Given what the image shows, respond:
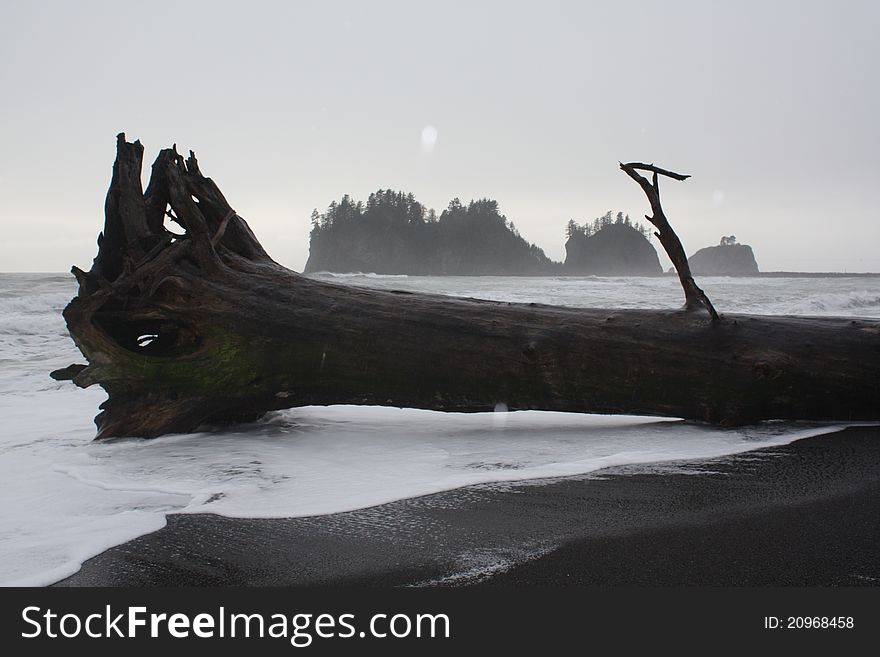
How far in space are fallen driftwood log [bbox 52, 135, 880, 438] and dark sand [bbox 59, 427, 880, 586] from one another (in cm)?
100

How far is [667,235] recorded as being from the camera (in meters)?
4.32

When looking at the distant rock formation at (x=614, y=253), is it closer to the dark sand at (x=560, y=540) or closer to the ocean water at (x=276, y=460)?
the ocean water at (x=276, y=460)

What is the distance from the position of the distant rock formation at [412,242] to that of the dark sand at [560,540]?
93.2 metres

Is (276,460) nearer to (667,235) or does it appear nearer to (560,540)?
(560,540)

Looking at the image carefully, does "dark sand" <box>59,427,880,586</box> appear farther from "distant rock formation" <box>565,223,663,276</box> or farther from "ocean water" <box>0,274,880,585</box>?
"distant rock formation" <box>565,223,663,276</box>

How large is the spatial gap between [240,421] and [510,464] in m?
1.88

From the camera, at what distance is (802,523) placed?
2410mm

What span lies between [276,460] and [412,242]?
96.9 meters

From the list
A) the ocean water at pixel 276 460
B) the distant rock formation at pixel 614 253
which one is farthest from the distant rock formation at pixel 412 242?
the ocean water at pixel 276 460

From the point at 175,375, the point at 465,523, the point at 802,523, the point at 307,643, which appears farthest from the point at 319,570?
the point at 175,375

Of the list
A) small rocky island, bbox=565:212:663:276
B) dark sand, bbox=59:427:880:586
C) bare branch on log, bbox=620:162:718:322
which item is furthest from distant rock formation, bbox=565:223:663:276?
dark sand, bbox=59:427:880:586

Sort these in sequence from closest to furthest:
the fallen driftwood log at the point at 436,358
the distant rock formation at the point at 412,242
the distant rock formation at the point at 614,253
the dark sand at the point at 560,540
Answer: the dark sand at the point at 560,540 < the fallen driftwood log at the point at 436,358 < the distant rock formation at the point at 412,242 < the distant rock formation at the point at 614,253

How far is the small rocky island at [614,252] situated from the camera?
109188mm

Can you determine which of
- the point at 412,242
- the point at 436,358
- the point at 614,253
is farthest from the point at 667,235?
the point at 614,253
